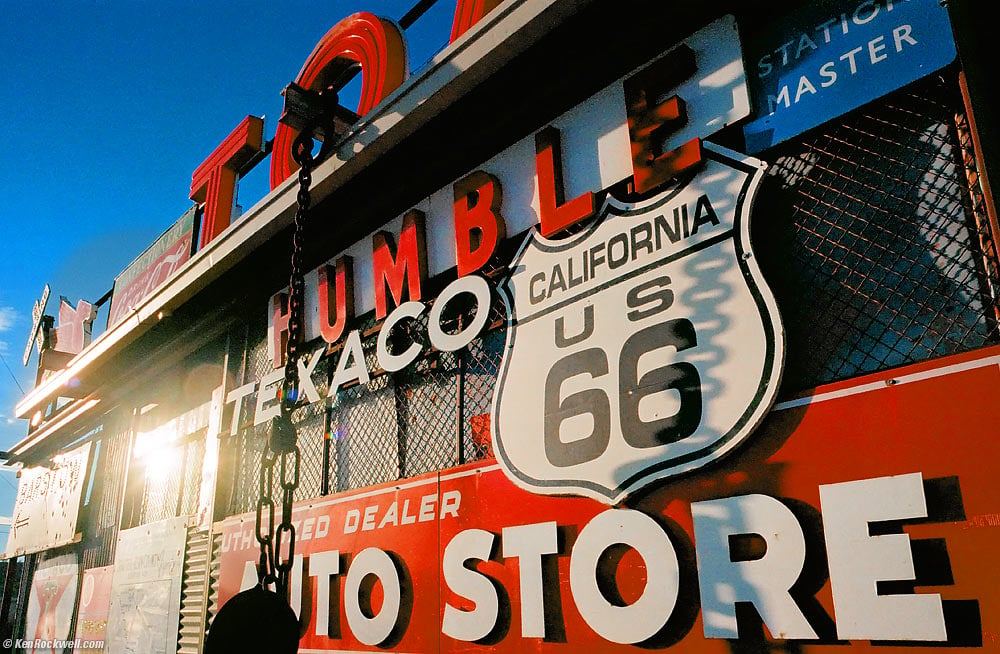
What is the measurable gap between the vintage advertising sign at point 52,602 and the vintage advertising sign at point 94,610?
471mm

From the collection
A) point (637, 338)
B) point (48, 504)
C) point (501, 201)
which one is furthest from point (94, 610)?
point (637, 338)

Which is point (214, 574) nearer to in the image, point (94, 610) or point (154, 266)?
point (94, 610)

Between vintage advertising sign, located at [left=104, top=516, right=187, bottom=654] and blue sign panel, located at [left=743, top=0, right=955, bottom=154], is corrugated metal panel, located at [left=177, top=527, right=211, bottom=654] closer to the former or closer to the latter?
vintage advertising sign, located at [left=104, top=516, right=187, bottom=654]

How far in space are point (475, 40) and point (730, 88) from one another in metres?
1.78

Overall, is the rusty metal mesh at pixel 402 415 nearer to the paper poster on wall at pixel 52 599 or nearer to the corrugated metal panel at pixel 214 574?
the corrugated metal panel at pixel 214 574

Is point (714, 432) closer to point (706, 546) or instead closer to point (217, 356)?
point (706, 546)

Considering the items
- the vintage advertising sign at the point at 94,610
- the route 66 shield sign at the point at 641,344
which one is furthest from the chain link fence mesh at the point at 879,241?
the vintage advertising sign at the point at 94,610

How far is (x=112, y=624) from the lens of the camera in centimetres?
823

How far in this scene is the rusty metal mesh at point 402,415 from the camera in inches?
187

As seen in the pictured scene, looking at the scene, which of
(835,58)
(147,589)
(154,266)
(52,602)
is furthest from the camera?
(52,602)

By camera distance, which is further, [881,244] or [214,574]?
[214,574]

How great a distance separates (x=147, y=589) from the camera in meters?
7.73

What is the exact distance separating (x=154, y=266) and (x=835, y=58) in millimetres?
9297

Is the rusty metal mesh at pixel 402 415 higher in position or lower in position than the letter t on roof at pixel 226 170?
lower
